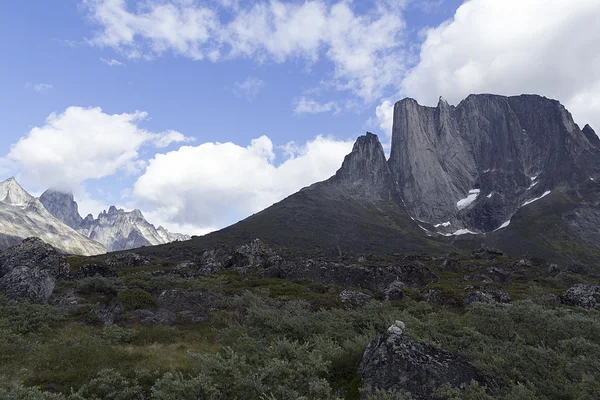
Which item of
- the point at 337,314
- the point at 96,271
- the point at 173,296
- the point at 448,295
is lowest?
the point at 448,295

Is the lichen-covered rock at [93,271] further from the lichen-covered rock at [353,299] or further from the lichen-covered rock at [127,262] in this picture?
the lichen-covered rock at [353,299]

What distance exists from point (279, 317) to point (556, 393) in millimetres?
13373

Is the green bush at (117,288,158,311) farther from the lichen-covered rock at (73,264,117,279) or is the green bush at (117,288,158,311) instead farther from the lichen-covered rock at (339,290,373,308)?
the lichen-covered rock at (73,264,117,279)

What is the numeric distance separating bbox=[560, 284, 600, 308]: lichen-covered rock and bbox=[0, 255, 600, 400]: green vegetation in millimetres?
27732

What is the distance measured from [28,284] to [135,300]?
872cm

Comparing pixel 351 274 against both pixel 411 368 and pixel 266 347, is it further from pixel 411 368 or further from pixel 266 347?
pixel 411 368

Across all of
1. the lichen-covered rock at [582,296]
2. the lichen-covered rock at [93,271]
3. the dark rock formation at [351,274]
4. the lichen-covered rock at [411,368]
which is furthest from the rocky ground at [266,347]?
the dark rock formation at [351,274]

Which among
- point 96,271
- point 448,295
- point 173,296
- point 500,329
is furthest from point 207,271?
point 500,329

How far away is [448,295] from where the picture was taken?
41.3 m

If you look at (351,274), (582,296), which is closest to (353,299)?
(351,274)

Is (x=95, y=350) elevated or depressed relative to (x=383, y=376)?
elevated

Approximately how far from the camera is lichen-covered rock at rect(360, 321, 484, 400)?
9500mm

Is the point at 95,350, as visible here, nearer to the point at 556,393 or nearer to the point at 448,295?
the point at 556,393

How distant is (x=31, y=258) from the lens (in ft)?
105
